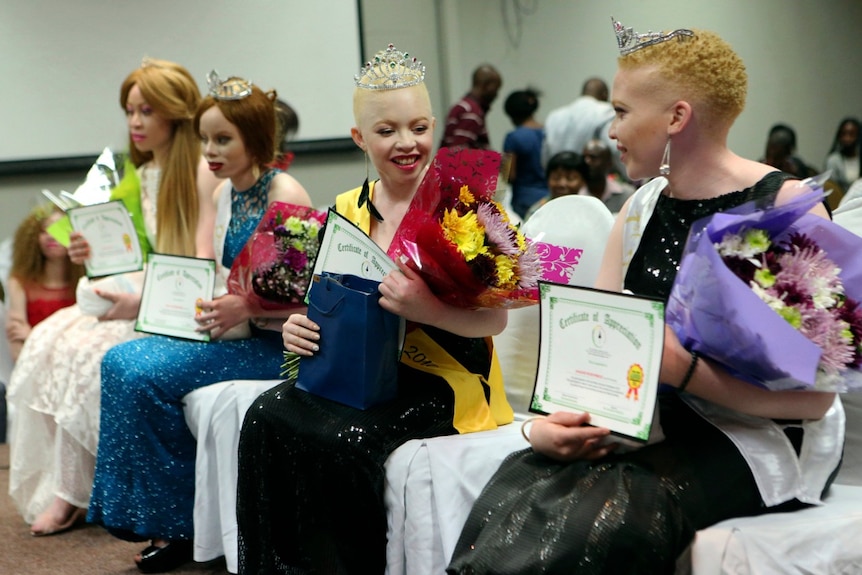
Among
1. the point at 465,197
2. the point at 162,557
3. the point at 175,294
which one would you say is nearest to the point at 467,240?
the point at 465,197

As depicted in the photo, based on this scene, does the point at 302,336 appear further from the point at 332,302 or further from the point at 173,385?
the point at 173,385

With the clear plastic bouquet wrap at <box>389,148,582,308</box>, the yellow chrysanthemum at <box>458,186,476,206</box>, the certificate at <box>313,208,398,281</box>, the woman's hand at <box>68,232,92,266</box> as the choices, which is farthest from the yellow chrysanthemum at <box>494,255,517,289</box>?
the woman's hand at <box>68,232,92,266</box>

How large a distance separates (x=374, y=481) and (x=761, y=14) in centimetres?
756

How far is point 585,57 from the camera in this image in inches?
340

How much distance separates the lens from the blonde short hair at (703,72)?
206cm

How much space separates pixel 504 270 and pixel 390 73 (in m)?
0.67

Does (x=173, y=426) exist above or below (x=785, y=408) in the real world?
below

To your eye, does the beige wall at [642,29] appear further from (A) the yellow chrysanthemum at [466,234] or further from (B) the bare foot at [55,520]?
(A) the yellow chrysanthemum at [466,234]

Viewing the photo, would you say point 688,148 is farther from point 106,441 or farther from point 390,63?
point 106,441

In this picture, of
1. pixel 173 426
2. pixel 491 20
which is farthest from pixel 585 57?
pixel 173 426

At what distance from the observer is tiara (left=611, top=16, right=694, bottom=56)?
6.81 ft

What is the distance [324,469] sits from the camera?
2365mm

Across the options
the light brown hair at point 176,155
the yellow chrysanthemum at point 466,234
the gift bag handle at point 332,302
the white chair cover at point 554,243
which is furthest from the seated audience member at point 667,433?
the light brown hair at point 176,155

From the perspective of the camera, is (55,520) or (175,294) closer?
(175,294)
